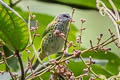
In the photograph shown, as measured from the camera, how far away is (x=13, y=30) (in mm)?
1569

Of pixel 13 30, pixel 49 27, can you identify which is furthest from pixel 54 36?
pixel 13 30

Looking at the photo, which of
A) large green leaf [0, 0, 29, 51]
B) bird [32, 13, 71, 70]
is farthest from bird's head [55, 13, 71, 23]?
large green leaf [0, 0, 29, 51]

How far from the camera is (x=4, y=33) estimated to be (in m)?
1.58

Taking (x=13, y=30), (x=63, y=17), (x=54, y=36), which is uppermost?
(x=13, y=30)

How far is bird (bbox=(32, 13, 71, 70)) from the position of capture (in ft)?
7.97

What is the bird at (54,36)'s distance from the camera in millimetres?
2428

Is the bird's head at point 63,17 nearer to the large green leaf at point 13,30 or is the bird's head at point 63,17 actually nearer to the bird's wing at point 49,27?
the bird's wing at point 49,27

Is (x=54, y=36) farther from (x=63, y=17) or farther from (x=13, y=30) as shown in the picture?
(x=13, y=30)

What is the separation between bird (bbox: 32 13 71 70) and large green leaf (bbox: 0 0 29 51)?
80 centimetres

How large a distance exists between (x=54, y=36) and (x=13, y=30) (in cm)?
92

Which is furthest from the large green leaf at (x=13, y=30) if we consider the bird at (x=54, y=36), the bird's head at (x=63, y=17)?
the bird's head at (x=63, y=17)

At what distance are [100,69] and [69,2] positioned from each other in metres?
0.66

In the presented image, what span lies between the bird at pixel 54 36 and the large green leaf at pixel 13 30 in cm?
80

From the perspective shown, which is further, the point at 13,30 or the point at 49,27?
the point at 49,27
